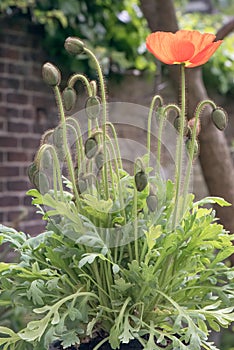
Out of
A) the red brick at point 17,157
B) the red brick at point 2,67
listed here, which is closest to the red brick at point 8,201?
the red brick at point 17,157

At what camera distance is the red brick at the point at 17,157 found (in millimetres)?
2199

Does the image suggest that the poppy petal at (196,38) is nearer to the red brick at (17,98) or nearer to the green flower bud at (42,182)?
the green flower bud at (42,182)

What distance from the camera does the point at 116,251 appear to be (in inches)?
28.7

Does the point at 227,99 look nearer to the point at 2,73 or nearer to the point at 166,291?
the point at 2,73

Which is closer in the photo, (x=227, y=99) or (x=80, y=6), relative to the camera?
(x=80, y=6)

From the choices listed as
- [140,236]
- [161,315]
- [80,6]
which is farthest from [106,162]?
[80,6]

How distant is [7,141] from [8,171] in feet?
0.37

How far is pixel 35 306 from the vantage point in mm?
743

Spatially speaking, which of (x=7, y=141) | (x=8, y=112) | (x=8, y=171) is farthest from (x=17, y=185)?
(x=8, y=112)

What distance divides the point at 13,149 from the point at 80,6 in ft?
2.02

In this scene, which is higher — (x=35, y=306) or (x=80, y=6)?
(x=80, y=6)

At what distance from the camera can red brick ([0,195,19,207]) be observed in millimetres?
2178

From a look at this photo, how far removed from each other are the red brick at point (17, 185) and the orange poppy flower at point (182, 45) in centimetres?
156

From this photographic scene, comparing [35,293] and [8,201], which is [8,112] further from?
[35,293]
